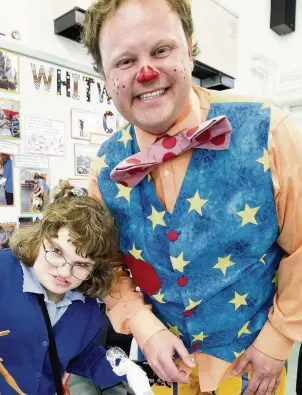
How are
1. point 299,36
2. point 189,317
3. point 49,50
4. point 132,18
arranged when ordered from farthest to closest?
point 299,36 → point 49,50 → point 189,317 → point 132,18

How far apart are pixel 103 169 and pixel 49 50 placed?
0.90 metres

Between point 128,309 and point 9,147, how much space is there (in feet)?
2.77

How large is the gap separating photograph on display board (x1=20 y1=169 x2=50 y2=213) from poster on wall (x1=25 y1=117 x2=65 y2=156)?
9 centimetres

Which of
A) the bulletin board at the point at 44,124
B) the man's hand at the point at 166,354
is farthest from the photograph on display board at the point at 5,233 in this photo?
the man's hand at the point at 166,354

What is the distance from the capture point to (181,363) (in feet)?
2.76

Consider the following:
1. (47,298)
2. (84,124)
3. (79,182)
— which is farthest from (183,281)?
(84,124)

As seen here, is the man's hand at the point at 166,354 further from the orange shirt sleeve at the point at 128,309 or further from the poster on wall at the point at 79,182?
the poster on wall at the point at 79,182

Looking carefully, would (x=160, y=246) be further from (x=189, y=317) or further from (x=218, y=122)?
(x=218, y=122)

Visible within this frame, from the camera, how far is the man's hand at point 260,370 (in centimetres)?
77

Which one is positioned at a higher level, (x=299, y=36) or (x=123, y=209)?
(x=299, y=36)

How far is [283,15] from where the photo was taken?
106 inches

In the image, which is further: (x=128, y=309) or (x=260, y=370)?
(x=128, y=309)

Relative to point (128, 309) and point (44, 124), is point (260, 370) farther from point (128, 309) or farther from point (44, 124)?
point (44, 124)

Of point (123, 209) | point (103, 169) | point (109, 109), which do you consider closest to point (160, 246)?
point (123, 209)
